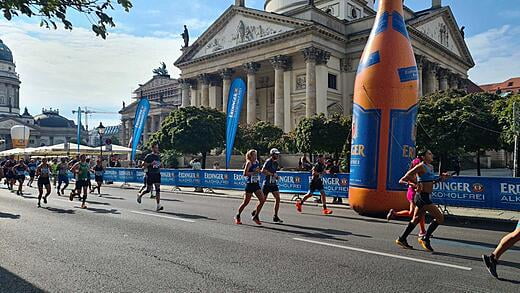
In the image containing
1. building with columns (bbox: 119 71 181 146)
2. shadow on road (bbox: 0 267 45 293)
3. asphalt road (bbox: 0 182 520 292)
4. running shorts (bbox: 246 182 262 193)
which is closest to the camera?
shadow on road (bbox: 0 267 45 293)

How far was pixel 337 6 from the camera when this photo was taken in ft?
188

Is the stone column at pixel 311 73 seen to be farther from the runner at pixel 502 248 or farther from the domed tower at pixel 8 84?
the domed tower at pixel 8 84

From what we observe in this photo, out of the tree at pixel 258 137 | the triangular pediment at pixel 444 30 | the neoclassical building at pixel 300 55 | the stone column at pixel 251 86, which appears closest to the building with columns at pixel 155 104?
the neoclassical building at pixel 300 55

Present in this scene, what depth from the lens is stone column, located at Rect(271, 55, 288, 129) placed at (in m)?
50.0

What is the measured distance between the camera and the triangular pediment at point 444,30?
53.3 metres

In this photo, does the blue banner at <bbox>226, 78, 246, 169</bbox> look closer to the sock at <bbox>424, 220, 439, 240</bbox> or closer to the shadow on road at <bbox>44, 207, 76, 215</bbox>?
the shadow on road at <bbox>44, 207, 76, 215</bbox>

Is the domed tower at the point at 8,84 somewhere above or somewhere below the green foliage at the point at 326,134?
above

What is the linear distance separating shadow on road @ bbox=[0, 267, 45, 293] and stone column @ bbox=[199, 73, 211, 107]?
2159 inches

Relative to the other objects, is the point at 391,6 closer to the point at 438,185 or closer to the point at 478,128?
the point at 438,185

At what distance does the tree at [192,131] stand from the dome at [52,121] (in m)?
105

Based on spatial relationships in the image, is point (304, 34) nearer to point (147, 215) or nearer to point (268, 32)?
point (268, 32)

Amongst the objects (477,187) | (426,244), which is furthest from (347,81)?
(426,244)

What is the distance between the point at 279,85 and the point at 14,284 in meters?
46.8

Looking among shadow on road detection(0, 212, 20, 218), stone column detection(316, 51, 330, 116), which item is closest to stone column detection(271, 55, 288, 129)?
stone column detection(316, 51, 330, 116)
